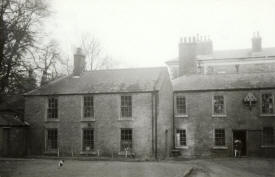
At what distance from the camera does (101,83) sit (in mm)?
33781

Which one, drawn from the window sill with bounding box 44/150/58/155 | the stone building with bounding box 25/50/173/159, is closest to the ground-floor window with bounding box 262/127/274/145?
the stone building with bounding box 25/50/173/159

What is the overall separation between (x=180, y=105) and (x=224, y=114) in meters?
4.04

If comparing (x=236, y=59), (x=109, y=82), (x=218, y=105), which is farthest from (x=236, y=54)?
(x=109, y=82)

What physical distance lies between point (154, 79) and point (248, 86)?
8.32m

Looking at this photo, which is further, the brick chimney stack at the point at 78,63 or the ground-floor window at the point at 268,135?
the brick chimney stack at the point at 78,63

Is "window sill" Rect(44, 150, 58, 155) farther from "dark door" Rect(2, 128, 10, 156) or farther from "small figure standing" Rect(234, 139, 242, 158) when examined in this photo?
"small figure standing" Rect(234, 139, 242, 158)

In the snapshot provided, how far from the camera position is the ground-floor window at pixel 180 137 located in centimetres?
3478

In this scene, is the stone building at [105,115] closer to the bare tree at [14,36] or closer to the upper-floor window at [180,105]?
the upper-floor window at [180,105]

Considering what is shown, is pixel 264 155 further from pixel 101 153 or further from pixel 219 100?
pixel 101 153

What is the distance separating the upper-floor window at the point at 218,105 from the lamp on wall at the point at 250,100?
6.40 feet

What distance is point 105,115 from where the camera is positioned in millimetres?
32188

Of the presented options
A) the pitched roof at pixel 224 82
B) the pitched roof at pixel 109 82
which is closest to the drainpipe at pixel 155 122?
the pitched roof at pixel 109 82

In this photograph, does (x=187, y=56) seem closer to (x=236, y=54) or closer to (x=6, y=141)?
(x=6, y=141)

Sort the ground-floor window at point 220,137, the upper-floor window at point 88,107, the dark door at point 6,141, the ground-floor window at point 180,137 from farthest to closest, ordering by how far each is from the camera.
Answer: the ground-floor window at point 180,137 → the ground-floor window at point 220,137 → the upper-floor window at point 88,107 → the dark door at point 6,141
